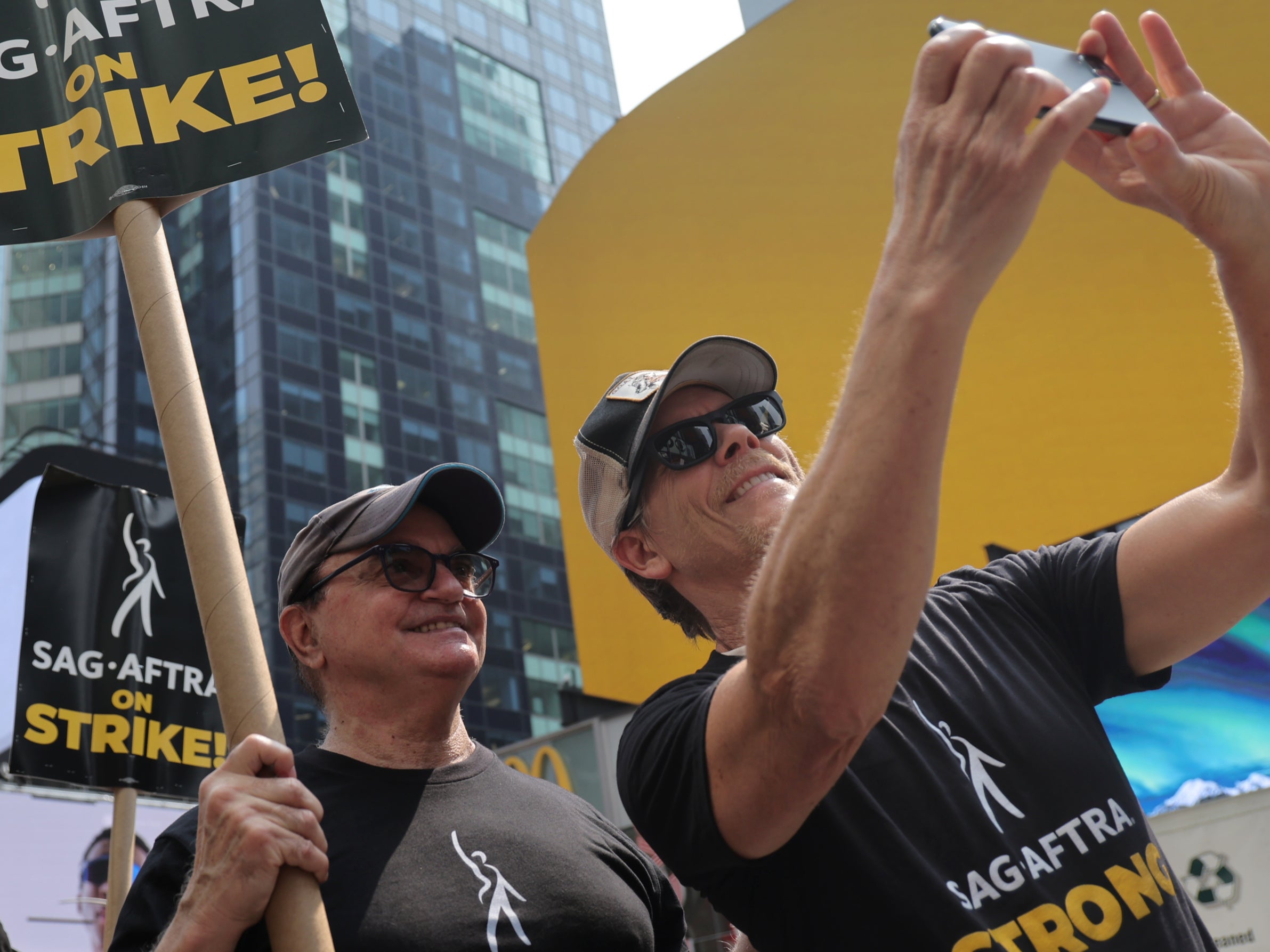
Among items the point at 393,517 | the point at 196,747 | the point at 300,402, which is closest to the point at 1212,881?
the point at 196,747

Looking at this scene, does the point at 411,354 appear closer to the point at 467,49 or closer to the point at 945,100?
the point at 467,49

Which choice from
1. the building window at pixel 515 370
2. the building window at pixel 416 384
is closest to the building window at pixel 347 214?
the building window at pixel 416 384

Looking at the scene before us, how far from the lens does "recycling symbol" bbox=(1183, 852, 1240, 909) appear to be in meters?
6.01

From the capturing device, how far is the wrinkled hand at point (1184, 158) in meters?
1.41

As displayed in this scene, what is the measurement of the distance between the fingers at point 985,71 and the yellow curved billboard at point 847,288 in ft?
27.3

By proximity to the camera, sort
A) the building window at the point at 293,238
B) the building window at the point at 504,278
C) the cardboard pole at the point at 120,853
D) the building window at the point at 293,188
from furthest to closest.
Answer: the building window at the point at 504,278 → the building window at the point at 293,188 → the building window at the point at 293,238 → the cardboard pole at the point at 120,853

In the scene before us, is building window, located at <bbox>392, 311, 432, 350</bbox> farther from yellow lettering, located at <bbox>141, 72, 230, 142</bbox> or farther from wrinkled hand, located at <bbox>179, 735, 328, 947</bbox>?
wrinkled hand, located at <bbox>179, 735, 328, 947</bbox>

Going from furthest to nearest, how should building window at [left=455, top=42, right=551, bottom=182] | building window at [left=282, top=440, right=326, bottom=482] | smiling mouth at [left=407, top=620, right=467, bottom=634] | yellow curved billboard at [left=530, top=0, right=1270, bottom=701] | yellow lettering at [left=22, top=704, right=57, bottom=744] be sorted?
1. building window at [left=455, top=42, right=551, bottom=182]
2. building window at [left=282, top=440, right=326, bottom=482]
3. yellow curved billboard at [left=530, top=0, right=1270, bottom=701]
4. yellow lettering at [left=22, top=704, right=57, bottom=744]
5. smiling mouth at [left=407, top=620, right=467, bottom=634]

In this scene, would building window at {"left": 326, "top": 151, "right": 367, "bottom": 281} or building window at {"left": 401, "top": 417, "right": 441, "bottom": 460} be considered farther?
building window at {"left": 326, "top": 151, "right": 367, "bottom": 281}

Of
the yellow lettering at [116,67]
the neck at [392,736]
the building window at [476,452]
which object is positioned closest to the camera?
the yellow lettering at [116,67]

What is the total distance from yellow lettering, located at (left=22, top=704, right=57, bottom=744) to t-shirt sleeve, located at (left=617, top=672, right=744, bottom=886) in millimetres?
3478

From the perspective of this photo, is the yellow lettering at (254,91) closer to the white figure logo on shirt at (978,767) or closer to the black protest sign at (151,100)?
the black protest sign at (151,100)

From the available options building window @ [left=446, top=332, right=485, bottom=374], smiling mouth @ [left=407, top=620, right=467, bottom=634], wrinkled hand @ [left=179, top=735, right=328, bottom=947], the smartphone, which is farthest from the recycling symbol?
building window @ [left=446, top=332, right=485, bottom=374]

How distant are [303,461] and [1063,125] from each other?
41062 millimetres
